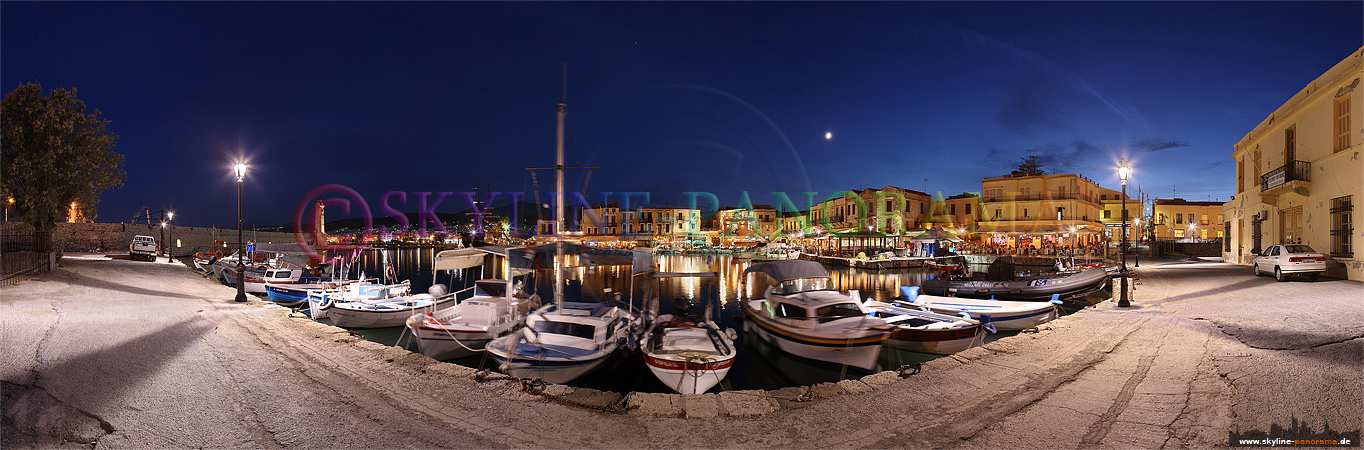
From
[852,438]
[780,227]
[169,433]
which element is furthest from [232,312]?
[780,227]

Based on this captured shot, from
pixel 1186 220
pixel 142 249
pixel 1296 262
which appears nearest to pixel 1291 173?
pixel 1296 262

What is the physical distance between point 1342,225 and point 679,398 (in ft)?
72.6

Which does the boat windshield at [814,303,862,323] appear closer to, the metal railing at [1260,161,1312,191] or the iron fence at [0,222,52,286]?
the metal railing at [1260,161,1312,191]

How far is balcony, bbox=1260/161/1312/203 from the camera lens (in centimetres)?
1612

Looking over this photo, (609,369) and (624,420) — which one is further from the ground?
(624,420)

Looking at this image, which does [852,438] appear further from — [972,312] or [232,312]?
[232,312]

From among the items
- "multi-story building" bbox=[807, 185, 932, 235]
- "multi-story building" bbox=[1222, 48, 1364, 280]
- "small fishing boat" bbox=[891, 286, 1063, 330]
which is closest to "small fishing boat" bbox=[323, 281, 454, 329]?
"small fishing boat" bbox=[891, 286, 1063, 330]

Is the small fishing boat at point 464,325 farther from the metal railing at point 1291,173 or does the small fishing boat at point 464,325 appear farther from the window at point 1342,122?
the metal railing at point 1291,173

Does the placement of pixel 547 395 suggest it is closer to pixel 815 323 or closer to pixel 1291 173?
pixel 815 323

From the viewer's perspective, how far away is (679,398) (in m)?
5.70

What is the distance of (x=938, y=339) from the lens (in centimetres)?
1122

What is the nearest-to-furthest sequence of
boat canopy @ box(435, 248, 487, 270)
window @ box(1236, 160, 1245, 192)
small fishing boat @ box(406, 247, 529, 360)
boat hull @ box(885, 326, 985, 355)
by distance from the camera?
small fishing boat @ box(406, 247, 529, 360), boat hull @ box(885, 326, 985, 355), boat canopy @ box(435, 248, 487, 270), window @ box(1236, 160, 1245, 192)

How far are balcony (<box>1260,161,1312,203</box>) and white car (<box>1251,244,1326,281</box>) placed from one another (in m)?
2.63

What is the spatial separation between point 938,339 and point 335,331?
12.9m
